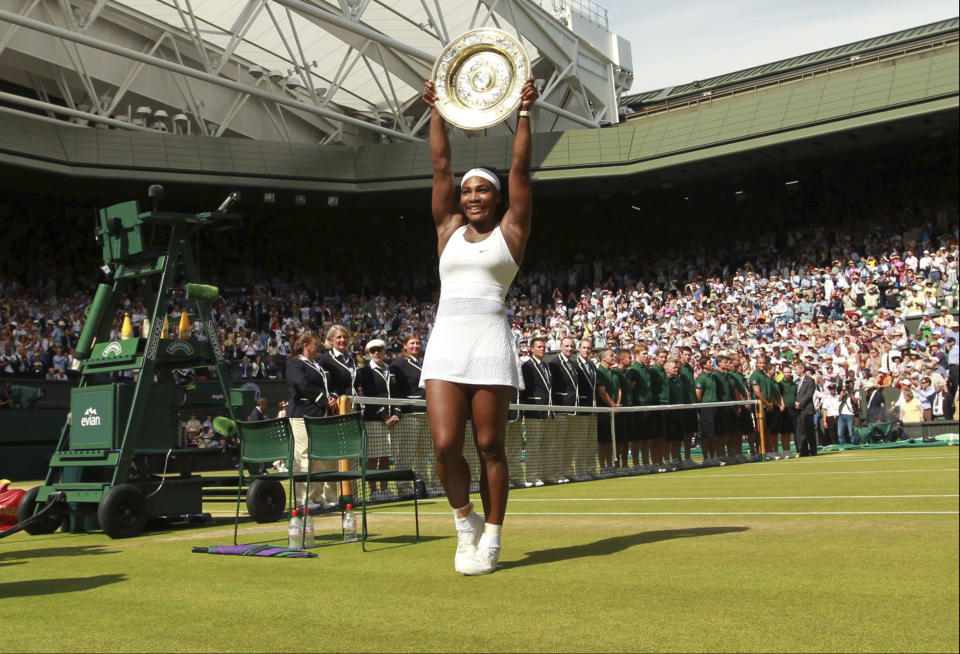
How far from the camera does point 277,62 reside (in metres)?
34.4

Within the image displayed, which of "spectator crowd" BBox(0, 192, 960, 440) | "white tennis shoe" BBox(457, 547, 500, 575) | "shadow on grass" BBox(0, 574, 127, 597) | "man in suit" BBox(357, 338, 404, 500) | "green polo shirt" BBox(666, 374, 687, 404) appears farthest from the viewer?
"spectator crowd" BBox(0, 192, 960, 440)

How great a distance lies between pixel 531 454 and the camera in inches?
531

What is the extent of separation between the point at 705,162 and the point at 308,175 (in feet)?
45.3

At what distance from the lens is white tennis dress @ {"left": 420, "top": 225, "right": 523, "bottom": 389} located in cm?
500

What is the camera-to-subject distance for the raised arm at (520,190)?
5.02 metres

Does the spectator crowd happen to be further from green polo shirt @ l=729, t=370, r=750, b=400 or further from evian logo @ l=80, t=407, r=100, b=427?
green polo shirt @ l=729, t=370, r=750, b=400

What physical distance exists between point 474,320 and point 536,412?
1014cm

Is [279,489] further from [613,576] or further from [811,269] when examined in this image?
[811,269]

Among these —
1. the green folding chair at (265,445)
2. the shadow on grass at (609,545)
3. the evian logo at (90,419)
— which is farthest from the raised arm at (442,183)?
the evian logo at (90,419)

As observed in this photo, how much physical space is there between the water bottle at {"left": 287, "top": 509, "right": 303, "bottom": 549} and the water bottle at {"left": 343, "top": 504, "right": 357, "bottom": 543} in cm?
54

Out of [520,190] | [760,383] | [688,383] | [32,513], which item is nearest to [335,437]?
[520,190]

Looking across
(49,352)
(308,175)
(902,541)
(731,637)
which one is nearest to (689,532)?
(902,541)

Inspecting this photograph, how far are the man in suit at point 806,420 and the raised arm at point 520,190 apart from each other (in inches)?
A: 600

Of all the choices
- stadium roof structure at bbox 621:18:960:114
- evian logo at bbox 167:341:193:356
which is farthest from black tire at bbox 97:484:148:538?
stadium roof structure at bbox 621:18:960:114
